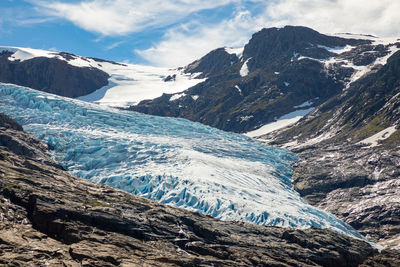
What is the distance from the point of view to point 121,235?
30.7 meters

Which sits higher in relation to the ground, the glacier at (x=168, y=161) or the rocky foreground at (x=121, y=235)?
the glacier at (x=168, y=161)

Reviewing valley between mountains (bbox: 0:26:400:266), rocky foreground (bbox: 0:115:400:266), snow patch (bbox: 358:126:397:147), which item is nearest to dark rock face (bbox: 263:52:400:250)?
valley between mountains (bbox: 0:26:400:266)

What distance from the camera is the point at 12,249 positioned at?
24.5 m

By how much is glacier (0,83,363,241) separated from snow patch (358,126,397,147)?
3477cm

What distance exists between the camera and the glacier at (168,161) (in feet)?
206

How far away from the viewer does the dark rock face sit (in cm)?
8594

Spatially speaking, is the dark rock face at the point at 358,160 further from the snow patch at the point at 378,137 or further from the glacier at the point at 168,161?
the glacier at the point at 168,161

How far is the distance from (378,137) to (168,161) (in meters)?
78.9

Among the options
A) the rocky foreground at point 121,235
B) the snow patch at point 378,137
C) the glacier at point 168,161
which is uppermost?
the snow patch at point 378,137

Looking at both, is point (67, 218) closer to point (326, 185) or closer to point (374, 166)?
point (326, 185)

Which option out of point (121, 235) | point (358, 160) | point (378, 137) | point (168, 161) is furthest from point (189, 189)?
point (378, 137)

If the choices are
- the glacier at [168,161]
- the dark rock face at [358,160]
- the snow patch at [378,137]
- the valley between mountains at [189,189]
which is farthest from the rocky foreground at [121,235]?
the snow patch at [378,137]

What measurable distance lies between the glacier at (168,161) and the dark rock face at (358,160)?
29.4 ft

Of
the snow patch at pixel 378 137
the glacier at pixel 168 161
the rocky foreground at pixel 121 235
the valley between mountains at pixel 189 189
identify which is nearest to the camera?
the rocky foreground at pixel 121 235
